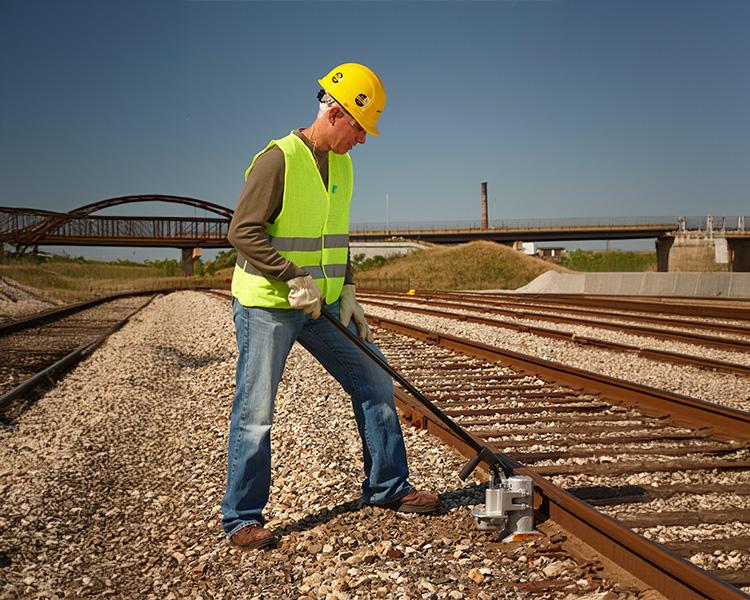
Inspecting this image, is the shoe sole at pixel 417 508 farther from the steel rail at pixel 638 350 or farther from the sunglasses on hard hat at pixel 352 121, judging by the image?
the steel rail at pixel 638 350

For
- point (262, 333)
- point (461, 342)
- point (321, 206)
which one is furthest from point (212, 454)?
point (461, 342)

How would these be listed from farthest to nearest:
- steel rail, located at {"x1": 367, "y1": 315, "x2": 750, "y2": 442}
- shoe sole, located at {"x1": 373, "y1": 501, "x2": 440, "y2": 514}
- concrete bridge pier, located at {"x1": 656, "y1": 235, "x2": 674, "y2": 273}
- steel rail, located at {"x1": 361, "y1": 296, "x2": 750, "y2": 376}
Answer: concrete bridge pier, located at {"x1": 656, "y1": 235, "x2": 674, "y2": 273} < steel rail, located at {"x1": 361, "y1": 296, "x2": 750, "y2": 376} < steel rail, located at {"x1": 367, "y1": 315, "x2": 750, "y2": 442} < shoe sole, located at {"x1": 373, "y1": 501, "x2": 440, "y2": 514}

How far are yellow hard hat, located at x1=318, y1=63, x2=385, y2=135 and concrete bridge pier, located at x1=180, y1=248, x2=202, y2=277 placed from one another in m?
59.2

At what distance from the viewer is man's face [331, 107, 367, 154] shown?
3.32m

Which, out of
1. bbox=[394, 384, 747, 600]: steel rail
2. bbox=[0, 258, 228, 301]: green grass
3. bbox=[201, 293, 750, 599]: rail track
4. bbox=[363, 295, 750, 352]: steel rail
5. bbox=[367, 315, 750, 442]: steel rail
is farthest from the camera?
bbox=[0, 258, 228, 301]: green grass

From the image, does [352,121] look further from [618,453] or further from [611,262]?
[611,262]

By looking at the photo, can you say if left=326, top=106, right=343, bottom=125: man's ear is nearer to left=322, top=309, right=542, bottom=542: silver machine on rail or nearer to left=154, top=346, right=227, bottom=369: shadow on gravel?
left=322, top=309, right=542, bottom=542: silver machine on rail

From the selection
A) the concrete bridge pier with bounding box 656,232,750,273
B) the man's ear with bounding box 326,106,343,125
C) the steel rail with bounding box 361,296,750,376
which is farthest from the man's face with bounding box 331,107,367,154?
the concrete bridge pier with bounding box 656,232,750,273

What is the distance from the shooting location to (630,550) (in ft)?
9.18

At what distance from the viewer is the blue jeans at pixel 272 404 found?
3398mm

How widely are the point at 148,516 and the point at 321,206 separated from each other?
6.87ft

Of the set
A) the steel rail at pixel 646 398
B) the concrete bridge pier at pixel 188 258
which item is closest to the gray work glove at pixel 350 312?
the steel rail at pixel 646 398

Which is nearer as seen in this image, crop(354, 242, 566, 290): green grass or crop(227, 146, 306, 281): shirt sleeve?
crop(227, 146, 306, 281): shirt sleeve

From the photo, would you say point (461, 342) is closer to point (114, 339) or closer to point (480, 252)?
point (114, 339)
